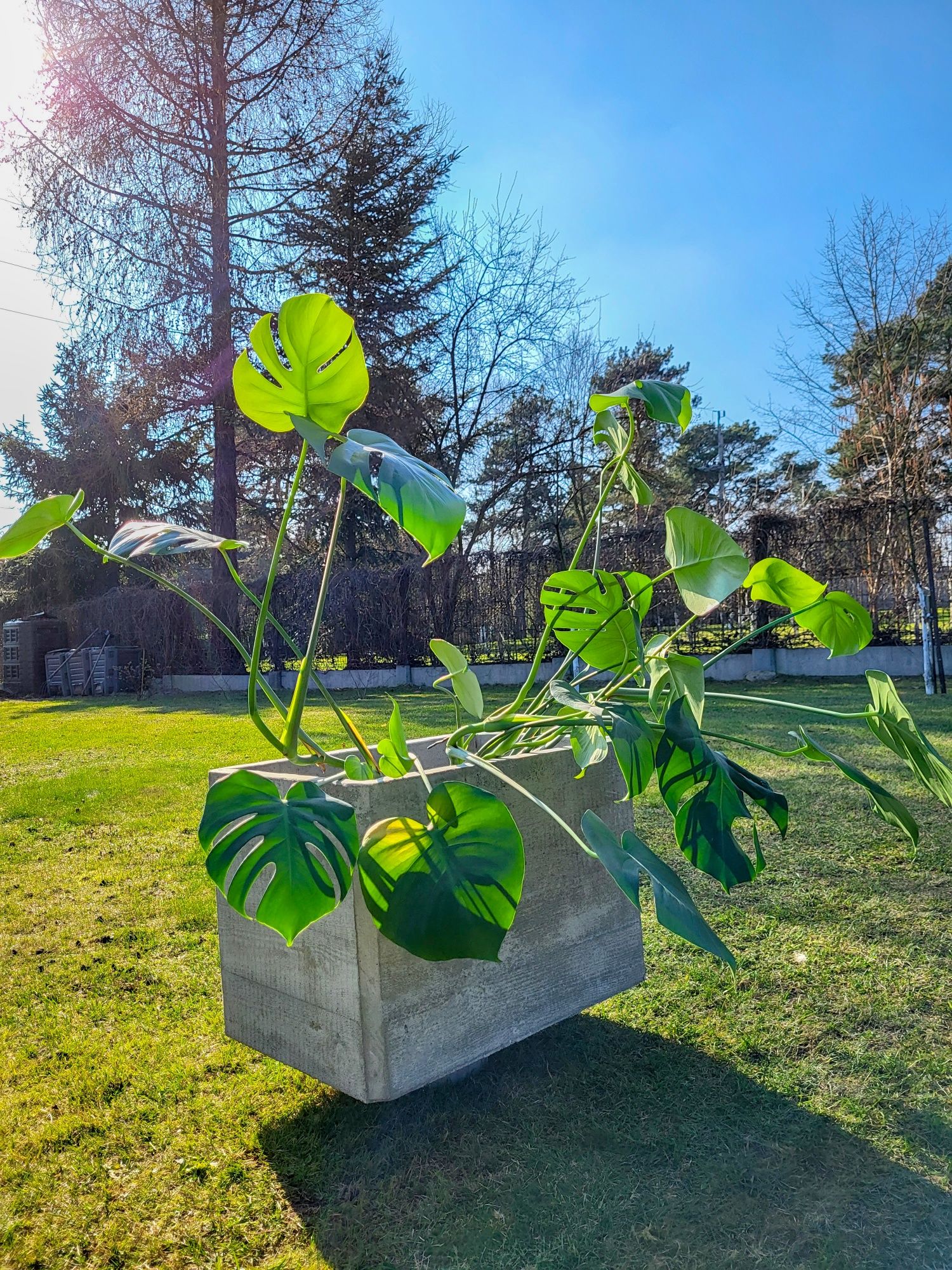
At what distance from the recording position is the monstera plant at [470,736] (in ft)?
3.02

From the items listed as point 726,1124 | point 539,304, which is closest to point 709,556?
point 726,1124

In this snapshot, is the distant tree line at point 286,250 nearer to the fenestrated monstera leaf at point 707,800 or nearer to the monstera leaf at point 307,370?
the monstera leaf at point 307,370

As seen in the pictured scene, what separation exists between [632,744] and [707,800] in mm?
131

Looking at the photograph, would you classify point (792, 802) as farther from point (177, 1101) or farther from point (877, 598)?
point (877, 598)

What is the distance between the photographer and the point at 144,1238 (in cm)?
104

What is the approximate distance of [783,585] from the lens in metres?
1.45

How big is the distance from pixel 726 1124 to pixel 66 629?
1215 centimetres

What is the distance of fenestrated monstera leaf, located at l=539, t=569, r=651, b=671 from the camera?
4.29 ft

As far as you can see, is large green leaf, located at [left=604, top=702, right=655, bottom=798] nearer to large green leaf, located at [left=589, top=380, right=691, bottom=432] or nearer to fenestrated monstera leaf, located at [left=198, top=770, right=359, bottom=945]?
fenestrated monstera leaf, located at [left=198, top=770, right=359, bottom=945]

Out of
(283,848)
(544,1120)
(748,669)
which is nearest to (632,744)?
(283,848)

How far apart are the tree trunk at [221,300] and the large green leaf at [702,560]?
409 inches

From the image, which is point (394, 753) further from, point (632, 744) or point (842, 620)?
point (842, 620)

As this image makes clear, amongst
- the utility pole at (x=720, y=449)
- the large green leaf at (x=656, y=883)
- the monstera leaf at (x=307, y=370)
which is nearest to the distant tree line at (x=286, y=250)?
the utility pole at (x=720, y=449)

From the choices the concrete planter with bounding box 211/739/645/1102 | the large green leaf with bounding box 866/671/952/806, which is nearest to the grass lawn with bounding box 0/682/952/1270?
the concrete planter with bounding box 211/739/645/1102
